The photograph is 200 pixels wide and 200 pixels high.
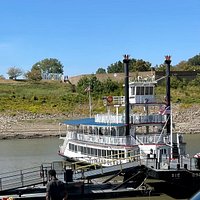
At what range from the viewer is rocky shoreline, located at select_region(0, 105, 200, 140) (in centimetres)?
8212

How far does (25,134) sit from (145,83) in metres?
44.4

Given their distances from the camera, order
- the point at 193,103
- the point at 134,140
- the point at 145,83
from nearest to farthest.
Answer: the point at 134,140
the point at 145,83
the point at 193,103

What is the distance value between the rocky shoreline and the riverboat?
3910 centimetres

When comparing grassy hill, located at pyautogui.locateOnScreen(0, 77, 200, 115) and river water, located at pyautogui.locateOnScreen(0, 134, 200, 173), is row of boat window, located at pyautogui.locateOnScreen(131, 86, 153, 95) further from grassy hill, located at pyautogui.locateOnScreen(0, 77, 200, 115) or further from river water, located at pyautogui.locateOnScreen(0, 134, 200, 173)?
grassy hill, located at pyautogui.locateOnScreen(0, 77, 200, 115)

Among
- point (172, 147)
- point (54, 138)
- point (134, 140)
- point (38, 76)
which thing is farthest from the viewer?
point (38, 76)

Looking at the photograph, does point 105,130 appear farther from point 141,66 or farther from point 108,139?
point 141,66

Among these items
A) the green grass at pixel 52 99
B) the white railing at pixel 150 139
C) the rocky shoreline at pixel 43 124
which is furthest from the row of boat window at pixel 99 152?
the green grass at pixel 52 99

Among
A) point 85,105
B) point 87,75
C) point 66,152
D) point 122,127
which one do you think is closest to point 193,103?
point 85,105

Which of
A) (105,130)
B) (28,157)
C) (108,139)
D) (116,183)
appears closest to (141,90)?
(105,130)

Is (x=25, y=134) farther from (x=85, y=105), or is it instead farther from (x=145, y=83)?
(x=145, y=83)

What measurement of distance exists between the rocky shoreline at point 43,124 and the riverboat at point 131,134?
3910cm

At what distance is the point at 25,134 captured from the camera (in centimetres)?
8144

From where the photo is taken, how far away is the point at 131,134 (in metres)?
38.2

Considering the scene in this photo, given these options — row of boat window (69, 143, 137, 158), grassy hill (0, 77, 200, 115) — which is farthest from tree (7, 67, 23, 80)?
row of boat window (69, 143, 137, 158)
